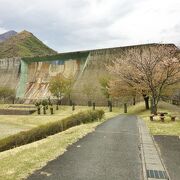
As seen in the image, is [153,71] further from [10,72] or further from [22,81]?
[10,72]

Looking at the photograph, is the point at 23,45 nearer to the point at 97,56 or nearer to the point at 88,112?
the point at 97,56

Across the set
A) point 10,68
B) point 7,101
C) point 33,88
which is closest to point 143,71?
point 33,88

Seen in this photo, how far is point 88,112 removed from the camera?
23297 millimetres

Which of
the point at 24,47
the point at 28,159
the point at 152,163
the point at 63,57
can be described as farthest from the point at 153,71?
the point at 24,47

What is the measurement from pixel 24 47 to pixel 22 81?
2816 inches

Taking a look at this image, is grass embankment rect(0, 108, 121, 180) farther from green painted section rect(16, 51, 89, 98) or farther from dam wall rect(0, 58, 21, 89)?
dam wall rect(0, 58, 21, 89)

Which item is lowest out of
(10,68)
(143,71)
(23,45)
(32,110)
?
(32,110)

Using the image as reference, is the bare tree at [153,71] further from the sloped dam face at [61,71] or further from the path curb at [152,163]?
the path curb at [152,163]

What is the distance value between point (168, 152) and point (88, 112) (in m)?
12.1

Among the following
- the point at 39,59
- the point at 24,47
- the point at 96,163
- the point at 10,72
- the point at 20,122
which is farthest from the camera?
the point at 24,47

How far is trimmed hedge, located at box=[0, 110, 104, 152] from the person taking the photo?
14.3 metres

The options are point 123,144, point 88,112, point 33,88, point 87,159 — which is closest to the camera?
point 87,159

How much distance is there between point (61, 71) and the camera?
7494 cm

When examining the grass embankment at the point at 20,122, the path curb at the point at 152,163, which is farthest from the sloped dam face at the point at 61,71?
the path curb at the point at 152,163
